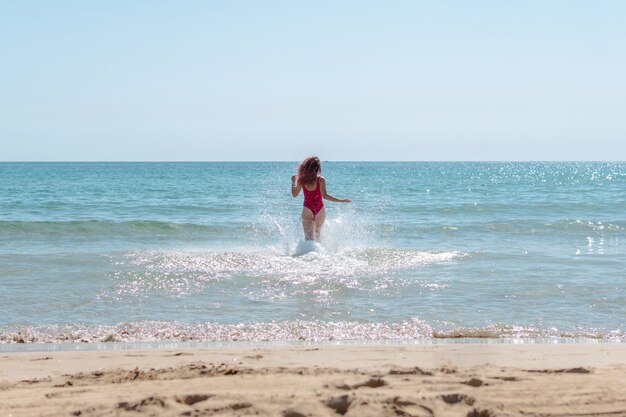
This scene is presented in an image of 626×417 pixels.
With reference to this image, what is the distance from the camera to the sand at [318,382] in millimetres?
3832

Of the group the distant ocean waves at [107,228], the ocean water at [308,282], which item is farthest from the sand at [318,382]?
the distant ocean waves at [107,228]

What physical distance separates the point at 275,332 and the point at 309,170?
205 inches

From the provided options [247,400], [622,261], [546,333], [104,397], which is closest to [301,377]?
[247,400]

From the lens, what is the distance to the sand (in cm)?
383

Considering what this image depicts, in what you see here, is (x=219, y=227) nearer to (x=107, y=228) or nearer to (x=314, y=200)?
(x=107, y=228)

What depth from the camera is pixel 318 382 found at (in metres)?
4.30

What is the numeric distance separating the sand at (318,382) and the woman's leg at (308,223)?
600 centimetres

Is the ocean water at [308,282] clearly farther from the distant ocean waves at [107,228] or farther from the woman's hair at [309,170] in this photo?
the woman's hair at [309,170]

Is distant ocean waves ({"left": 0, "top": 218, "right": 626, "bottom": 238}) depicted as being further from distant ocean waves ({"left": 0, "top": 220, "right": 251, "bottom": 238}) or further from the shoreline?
the shoreline

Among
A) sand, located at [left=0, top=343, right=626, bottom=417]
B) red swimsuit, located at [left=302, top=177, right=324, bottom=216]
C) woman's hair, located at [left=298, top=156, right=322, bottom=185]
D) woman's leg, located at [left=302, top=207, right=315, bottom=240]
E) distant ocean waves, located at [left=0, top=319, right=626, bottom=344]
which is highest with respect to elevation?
woman's hair, located at [left=298, top=156, right=322, bottom=185]

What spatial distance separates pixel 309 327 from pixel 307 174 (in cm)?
498

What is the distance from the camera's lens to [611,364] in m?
5.15

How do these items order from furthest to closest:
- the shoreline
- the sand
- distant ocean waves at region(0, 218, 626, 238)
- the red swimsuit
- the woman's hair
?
distant ocean waves at region(0, 218, 626, 238) → the red swimsuit → the woman's hair → the shoreline → the sand

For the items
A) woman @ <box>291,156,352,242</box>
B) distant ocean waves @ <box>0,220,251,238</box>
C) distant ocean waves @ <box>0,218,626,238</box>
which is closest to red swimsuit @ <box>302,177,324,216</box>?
woman @ <box>291,156,352,242</box>
